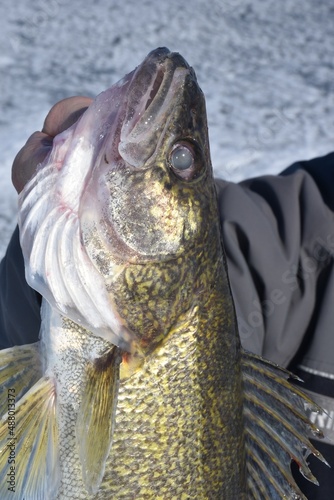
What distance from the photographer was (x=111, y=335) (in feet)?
4.47

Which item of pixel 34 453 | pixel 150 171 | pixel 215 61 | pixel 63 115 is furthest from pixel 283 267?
pixel 215 61

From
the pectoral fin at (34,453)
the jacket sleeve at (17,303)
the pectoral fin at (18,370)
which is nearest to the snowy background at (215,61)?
the jacket sleeve at (17,303)

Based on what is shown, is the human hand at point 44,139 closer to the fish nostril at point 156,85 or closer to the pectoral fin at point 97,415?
the fish nostril at point 156,85

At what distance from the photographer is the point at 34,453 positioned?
1.43 meters

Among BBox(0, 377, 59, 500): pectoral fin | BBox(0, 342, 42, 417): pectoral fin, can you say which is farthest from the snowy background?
BBox(0, 377, 59, 500): pectoral fin

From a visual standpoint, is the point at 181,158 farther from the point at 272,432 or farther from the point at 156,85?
the point at 272,432

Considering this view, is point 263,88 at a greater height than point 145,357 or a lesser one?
greater

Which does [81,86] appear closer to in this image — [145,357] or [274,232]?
[274,232]

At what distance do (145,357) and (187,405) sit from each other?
137 millimetres

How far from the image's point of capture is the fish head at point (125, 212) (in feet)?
4.33

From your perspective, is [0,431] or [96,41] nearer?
[0,431]

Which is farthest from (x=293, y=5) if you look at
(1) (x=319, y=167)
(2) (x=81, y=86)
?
(1) (x=319, y=167)

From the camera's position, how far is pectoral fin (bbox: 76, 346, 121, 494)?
1306 millimetres

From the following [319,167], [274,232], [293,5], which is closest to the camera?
[274,232]
